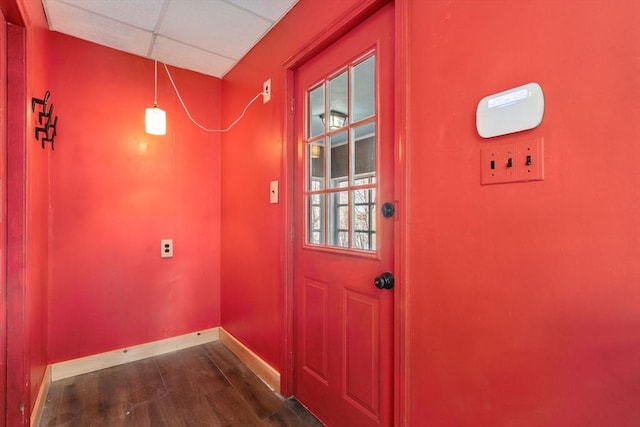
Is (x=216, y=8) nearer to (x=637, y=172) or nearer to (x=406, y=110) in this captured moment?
(x=406, y=110)

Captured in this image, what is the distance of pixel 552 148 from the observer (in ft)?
2.80

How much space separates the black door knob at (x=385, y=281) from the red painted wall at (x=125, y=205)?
6.52ft

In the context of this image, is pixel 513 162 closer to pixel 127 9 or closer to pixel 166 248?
pixel 127 9

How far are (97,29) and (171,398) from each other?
258 centimetres

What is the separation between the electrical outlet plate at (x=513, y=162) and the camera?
2.88 feet

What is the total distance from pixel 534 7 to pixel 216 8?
5.80 feet

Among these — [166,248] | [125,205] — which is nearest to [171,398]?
[166,248]

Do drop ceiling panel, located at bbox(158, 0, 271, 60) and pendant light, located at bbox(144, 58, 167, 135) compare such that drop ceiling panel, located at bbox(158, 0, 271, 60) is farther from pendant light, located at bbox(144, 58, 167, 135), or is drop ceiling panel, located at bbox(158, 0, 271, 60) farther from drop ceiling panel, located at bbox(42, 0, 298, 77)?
pendant light, located at bbox(144, 58, 167, 135)

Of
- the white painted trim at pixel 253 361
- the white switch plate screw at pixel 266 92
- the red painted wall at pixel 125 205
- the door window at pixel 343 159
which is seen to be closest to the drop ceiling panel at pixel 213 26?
the white switch plate screw at pixel 266 92

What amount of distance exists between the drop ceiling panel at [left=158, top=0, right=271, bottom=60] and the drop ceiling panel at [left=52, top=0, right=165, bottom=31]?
2.9 inches

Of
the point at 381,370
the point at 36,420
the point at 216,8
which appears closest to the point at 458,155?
the point at 381,370

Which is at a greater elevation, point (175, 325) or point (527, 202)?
point (527, 202)

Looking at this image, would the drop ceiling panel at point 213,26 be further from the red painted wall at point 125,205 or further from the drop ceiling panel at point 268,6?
the red painted wall at point 125,205

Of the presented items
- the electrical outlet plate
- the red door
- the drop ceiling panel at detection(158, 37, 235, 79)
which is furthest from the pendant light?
the electrical outlet plate
